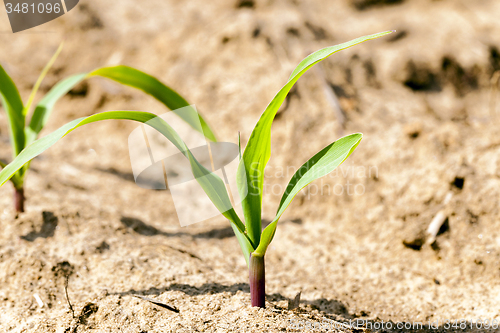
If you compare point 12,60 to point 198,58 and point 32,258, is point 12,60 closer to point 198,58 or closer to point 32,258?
point 198,58

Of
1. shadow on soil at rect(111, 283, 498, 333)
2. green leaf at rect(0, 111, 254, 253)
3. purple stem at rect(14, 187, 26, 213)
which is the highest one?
green leaf at rect(0, 111, 254, 253)

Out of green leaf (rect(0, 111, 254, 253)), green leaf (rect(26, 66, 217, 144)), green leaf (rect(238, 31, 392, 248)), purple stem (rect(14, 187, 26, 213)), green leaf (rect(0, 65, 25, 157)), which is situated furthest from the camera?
purple stem (rect(14, 187, 26, 213))

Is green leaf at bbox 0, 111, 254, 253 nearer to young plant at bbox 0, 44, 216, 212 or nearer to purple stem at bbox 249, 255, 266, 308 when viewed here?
purple stem at bbox 249, 255, 266, 308

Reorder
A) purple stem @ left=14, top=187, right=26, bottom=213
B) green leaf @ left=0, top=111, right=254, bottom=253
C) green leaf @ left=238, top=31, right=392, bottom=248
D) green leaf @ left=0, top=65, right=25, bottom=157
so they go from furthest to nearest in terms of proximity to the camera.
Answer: purple stem @ left=14, top=187, right=26, bottom=213 < green leaf @ left=0, top=65, right=25, bottom=157 < green leaf @ left=238, top=31, right=392, bottom=248 < green leaf @ left=0, top=111, right=254, bottom=253

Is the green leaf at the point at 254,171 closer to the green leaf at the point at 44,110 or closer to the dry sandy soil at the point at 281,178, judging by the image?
the dry sandy soil at the point at 281,178

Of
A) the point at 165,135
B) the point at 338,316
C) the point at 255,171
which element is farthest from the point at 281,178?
the point at 165,135

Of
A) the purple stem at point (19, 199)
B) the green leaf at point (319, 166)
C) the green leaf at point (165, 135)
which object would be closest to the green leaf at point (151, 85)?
the green leaf at point (165, 135)

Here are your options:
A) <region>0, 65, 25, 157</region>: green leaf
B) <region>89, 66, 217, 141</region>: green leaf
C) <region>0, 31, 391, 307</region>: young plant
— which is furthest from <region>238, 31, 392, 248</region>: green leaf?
<region>0, 65, 25, 157</region>: green leaf
